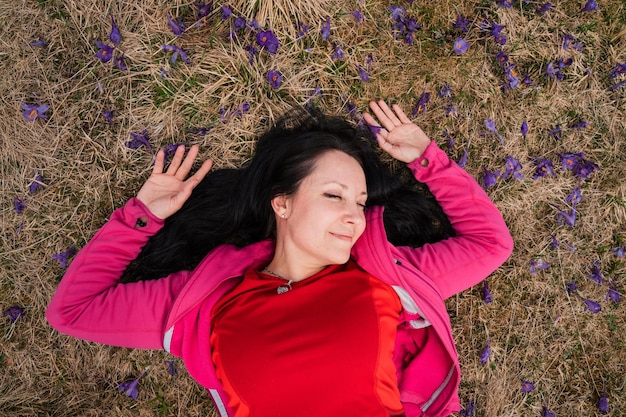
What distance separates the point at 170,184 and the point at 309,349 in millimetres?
1564

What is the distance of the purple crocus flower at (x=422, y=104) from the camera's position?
12.7 ft

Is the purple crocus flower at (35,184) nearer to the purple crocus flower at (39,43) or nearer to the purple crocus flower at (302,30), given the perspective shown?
the purple crocus flower at (39,43)

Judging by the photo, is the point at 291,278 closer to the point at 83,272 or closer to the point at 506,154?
the point at 83,272

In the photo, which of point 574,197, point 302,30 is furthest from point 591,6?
point 302,30

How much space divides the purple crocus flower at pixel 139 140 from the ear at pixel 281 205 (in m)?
1.19

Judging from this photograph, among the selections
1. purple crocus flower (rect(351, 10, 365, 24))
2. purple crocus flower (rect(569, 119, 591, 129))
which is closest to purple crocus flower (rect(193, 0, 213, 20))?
purple crocus flower (rect(351, 10, 365, 24))

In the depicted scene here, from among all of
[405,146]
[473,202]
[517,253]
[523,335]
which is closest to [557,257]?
[517,253]

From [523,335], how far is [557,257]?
0.68 m

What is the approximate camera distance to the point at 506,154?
3988mm

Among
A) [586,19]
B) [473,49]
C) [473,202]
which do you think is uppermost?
[586,19]

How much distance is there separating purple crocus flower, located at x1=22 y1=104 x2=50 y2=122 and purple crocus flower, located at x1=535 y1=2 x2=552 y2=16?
3.84 m

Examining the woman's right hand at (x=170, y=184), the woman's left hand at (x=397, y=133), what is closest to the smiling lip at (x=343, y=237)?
the woman's left hand at (x=397, y=133)

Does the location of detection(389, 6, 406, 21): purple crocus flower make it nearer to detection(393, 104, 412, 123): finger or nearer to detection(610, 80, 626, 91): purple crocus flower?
detection(393, 104, 412, 123): finger

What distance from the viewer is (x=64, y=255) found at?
12.7ft
